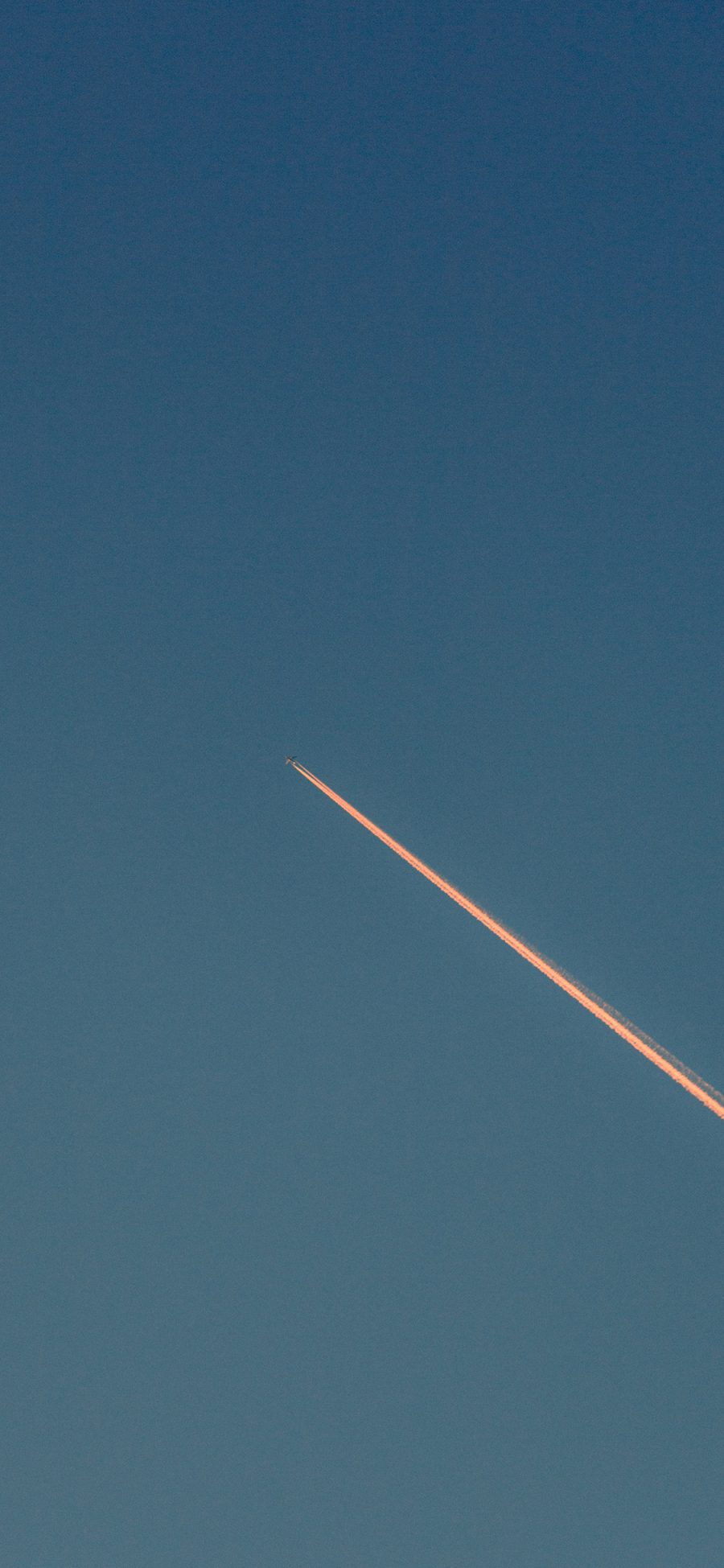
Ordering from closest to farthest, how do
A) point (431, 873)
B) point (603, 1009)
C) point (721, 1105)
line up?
point (721, 1105) < point (603, 1009) < point (431, 873)

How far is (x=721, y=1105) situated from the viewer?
58.6 metres

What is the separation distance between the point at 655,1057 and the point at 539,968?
24.7 feet

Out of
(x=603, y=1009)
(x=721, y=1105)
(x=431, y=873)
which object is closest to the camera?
(x=721, y=1105)

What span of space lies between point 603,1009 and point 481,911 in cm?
846

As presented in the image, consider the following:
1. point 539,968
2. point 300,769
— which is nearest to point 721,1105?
point 539,968

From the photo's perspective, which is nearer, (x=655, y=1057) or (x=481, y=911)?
(x=655, y=1057)

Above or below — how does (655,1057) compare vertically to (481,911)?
below

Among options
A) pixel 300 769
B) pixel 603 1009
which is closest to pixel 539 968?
pixel 603 1009

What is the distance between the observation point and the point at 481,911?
2650 inches

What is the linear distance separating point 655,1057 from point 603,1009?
3.43 meters

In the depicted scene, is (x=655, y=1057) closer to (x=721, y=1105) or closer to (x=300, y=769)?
(x=721, y=1105)

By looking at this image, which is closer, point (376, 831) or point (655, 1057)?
point (655, 1057)

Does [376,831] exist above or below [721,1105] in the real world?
above

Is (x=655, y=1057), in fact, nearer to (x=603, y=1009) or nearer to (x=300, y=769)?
(x=603, y=1009)
